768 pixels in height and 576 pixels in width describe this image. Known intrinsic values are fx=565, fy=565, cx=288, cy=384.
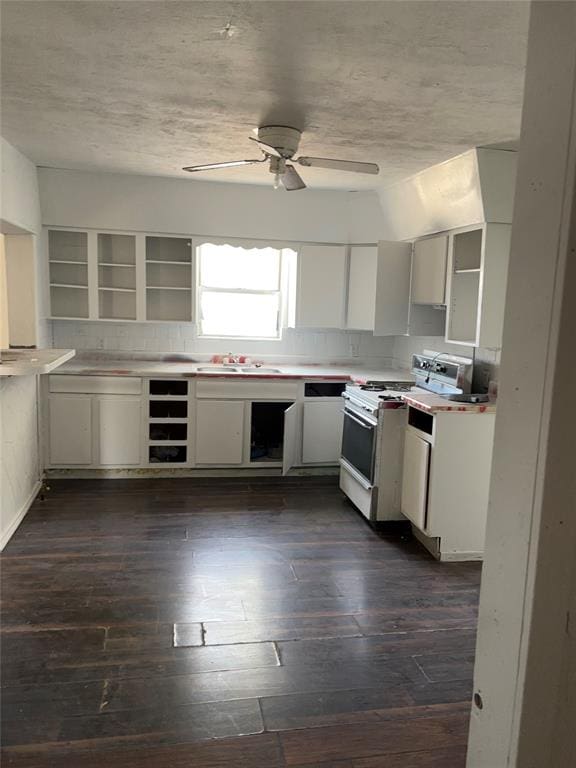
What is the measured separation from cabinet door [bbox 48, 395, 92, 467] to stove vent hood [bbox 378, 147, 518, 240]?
293cm

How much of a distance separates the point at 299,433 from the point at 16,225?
8.65 feet

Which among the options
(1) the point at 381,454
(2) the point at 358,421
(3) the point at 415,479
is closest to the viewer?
Answer: (3) the point at 415,479

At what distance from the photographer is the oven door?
12.5ft

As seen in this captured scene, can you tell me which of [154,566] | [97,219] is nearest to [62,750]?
[154,566]

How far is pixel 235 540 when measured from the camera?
3574 millimetres

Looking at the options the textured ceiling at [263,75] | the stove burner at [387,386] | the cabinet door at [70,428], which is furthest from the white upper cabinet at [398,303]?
the cabinet door at [70,428]

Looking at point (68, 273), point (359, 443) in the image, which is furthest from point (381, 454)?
point (68, 273)

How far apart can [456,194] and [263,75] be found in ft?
5.89

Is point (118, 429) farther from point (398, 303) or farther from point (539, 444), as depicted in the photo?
point (539, 444)

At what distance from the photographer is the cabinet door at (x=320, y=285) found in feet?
16.7

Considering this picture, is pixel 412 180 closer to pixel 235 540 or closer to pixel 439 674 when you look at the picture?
pixel 235 540

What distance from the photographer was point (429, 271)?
417cm

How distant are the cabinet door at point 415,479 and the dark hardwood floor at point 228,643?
23 centimetres

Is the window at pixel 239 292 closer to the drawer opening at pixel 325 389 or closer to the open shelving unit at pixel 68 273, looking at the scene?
the drawer opening at pixel 325 389
